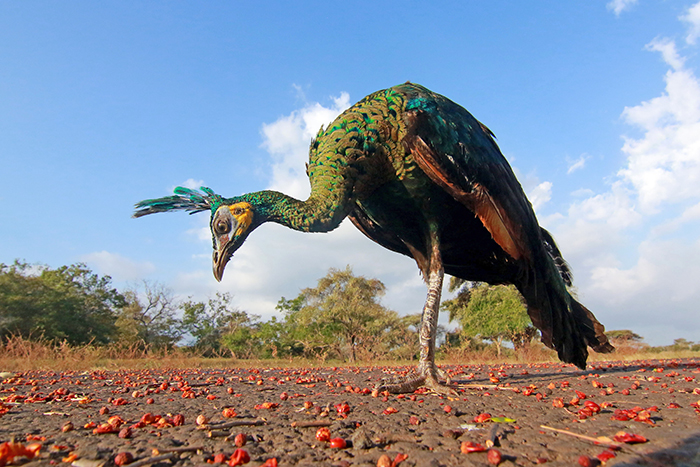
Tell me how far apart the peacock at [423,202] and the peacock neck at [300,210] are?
0.01 metres

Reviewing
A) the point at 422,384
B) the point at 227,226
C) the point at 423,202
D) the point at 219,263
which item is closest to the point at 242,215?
the point at 227,226

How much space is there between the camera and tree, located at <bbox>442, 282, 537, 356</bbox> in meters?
19.9

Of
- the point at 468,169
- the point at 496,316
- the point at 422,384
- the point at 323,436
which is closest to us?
the point at 323,436

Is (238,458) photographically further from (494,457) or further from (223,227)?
(223,227)

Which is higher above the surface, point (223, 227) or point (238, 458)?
point (223, 227)

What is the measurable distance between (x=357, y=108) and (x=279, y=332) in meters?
21.9

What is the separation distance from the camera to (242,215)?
4273 millimetres

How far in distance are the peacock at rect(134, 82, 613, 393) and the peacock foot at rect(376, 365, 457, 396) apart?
0.04 ft

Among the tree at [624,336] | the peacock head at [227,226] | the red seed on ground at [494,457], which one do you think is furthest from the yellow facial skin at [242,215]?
the tree at [624,336]

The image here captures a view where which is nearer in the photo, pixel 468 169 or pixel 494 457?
pixel 494 457

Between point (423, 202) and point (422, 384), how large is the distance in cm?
181

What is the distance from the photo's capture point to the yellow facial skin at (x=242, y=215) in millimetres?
4254

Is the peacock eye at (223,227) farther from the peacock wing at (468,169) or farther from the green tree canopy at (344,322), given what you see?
the green tree canopy at (344,322)

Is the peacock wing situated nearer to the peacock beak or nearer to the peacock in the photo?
the peacock
